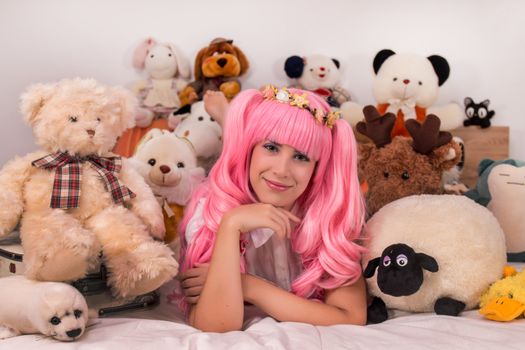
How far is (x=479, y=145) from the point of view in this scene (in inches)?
87.0

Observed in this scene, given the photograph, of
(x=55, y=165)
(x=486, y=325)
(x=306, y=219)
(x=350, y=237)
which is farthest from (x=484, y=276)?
(x=55, y=165)

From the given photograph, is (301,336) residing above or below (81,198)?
below

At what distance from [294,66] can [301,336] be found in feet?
4.18

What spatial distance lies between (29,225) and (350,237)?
28.1 inches

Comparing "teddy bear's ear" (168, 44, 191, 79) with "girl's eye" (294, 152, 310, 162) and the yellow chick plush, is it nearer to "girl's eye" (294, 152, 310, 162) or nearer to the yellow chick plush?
"girl's eye" (294, 152, 310, 162)

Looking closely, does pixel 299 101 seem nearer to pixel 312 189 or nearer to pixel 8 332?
pixel 312 189

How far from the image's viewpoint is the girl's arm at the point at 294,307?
121cm

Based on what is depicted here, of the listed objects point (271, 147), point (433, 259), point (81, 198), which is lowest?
point (433, 259)

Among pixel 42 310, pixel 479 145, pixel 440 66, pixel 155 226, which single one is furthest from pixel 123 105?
pixel 479 145

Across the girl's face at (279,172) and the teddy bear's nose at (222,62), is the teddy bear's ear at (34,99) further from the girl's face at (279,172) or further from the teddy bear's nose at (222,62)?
the teddy bear's nose at (222,62)

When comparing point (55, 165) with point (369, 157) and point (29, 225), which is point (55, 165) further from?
point (369, 157)

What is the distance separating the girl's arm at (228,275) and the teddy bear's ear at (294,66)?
41.4 inches

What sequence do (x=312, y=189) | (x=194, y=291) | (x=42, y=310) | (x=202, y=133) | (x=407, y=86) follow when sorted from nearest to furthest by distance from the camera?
(x=42, y=310) → (x=194, y=291) → (x=312, y=189) → (x=202, y=133) → (x=407, y=86)

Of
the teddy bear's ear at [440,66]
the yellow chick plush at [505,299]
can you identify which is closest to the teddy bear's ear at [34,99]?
the yellow chick plush at [505,299]
